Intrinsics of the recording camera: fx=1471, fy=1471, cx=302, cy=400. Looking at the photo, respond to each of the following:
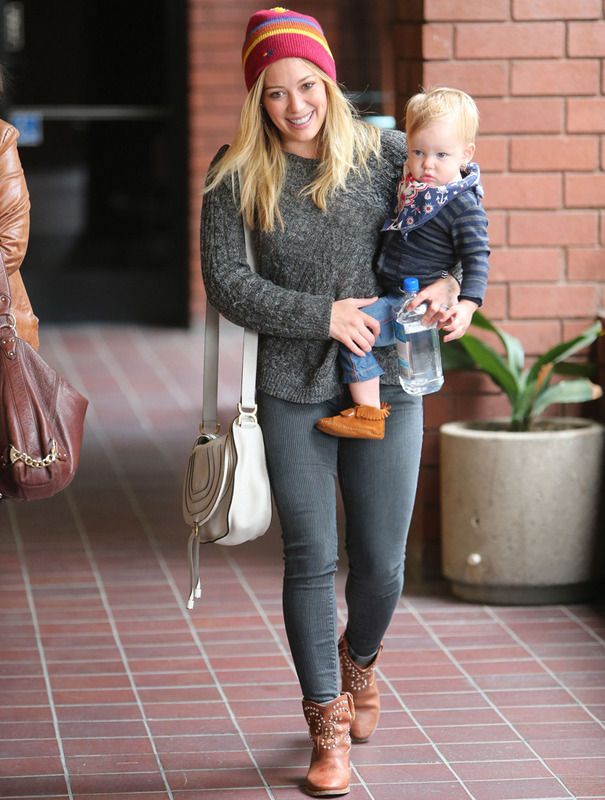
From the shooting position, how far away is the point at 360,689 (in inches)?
149

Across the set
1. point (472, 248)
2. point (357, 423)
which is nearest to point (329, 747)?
point (357, 423)

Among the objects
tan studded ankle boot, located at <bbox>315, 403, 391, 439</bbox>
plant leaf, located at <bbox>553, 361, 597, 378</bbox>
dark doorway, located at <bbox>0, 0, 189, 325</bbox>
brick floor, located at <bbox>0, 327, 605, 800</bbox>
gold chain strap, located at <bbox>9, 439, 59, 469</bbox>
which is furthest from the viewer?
dark doorway, located at <bbox>0, 0, 189, 325</bbox>

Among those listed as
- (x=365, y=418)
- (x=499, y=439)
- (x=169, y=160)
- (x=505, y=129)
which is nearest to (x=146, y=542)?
(x=499, y=439)

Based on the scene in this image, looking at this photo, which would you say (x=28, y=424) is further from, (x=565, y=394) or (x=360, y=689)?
(x=565, y=394)

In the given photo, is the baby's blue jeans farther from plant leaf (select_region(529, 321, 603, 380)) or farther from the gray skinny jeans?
plant leaf (select_region(529, 321, 603, 380))

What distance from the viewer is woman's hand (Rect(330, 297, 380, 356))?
3355 millimetres

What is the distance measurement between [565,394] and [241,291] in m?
1.89

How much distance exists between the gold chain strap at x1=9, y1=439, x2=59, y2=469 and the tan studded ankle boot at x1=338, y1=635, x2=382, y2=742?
996mm

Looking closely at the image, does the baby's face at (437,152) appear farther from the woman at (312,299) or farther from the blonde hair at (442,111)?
the woman at (312,299)

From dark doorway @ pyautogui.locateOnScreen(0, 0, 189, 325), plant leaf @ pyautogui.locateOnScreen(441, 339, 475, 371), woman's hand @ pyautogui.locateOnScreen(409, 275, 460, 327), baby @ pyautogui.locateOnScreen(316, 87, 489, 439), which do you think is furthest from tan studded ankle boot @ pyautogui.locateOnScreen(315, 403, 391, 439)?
dark doorway @ pyautogui.locateOnScreen(0, 0, 189, 325)

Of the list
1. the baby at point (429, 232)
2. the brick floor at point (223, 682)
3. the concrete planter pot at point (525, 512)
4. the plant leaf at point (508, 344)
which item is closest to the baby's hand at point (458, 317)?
the baby at point (429, 232)

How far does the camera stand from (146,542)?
19.0 ft

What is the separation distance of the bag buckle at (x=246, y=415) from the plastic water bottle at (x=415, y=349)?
1.18 feet

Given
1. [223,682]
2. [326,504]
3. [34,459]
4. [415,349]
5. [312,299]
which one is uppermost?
[312,299]
